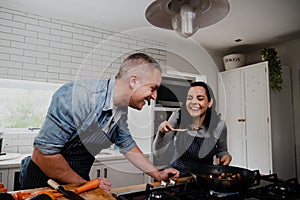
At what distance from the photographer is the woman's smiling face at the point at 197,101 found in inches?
64.6

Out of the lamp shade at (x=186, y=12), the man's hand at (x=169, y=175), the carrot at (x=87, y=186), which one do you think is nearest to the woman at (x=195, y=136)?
the man's hand at (x=169, y=175)

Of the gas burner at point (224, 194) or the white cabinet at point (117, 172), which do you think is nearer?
the gas burner at point (224, 194)

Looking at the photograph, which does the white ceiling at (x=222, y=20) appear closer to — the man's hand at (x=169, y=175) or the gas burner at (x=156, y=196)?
the man's hand at (x=169, y=175)

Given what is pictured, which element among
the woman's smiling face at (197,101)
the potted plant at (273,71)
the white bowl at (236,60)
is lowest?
the woman's smiling face at (197,101)

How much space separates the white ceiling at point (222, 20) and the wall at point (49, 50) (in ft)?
0.32

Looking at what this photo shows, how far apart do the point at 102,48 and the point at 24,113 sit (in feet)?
3.34

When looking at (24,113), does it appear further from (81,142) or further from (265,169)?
(265,169)

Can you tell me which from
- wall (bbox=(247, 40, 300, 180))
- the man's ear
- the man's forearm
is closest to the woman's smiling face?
the man's ear

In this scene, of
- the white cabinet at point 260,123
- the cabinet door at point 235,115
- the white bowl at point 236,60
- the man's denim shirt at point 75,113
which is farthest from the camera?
the white bowl at point 236,60

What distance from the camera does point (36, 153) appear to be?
1059 mm

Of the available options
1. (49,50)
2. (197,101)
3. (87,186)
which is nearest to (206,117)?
(197,101)

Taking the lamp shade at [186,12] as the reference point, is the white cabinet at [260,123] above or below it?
below

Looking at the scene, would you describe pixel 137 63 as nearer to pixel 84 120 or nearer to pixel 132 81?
pixel 132 81

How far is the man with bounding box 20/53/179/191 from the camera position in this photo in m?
1.00
